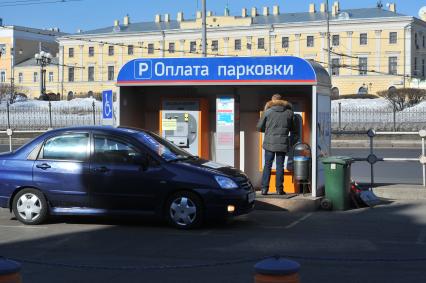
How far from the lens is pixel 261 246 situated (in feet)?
28.1

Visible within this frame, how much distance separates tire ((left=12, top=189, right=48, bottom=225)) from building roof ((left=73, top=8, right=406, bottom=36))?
91.5m

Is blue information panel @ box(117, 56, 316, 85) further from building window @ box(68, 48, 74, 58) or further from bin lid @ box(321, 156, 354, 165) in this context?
building window @ box(68, 48, 74, 58)

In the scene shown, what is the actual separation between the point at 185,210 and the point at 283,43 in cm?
9207

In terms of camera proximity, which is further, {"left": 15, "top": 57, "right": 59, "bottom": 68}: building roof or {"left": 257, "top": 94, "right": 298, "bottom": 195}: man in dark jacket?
{"left": 15, "top": 57, "right": 59, "bottom": 68}: building roof

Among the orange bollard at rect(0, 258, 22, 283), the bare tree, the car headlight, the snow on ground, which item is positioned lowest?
the orange bollard at rect(0, 258, 22, 283)

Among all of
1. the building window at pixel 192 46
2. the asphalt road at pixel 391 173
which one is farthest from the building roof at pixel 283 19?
the asphalt road at pixel 391 173

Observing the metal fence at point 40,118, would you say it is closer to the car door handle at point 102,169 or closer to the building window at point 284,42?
the car door handle at point 102,169

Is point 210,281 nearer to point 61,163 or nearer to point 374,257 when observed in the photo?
point 374,257

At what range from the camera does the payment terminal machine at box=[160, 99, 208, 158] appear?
1338cm

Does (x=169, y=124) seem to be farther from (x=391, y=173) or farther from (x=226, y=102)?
(x=391, y=173)

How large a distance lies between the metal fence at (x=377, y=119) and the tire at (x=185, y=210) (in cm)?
2599

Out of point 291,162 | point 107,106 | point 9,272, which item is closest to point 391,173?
point 291,162

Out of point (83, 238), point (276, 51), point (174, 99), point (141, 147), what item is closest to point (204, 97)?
point (174, 99)

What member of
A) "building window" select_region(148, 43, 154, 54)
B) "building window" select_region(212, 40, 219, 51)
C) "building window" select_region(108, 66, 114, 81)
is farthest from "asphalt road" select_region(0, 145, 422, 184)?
"building window" select_region(108, 66, 114, 81)
